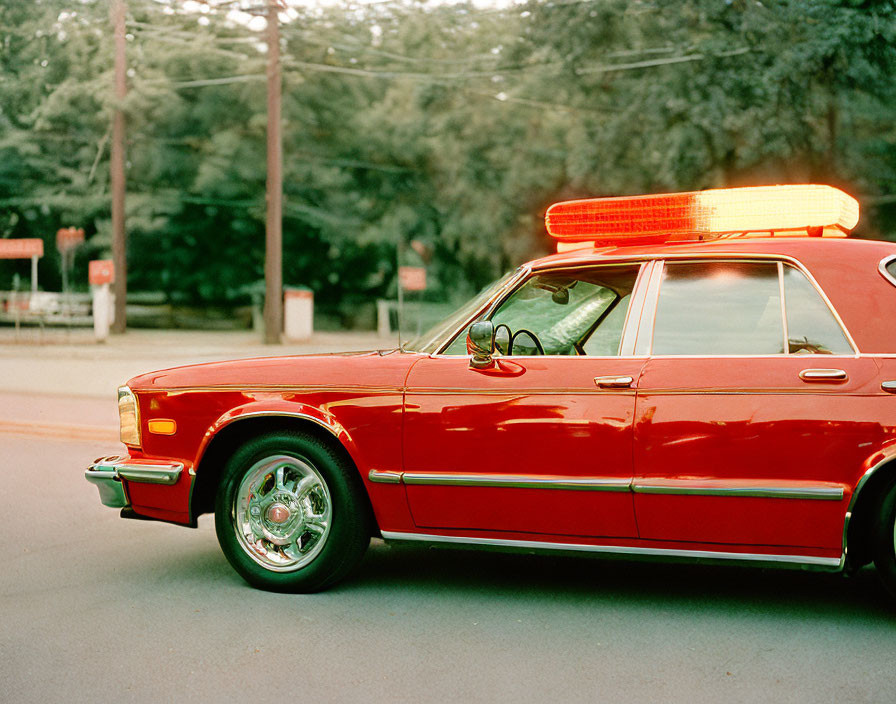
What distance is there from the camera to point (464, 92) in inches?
1207

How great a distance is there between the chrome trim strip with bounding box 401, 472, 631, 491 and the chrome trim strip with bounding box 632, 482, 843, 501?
102mm

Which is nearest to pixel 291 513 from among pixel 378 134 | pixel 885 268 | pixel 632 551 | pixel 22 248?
pixel 632 551

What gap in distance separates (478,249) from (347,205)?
5.08 m

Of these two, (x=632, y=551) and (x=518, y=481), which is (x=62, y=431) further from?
(x=632, y=551)

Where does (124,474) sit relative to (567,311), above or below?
below

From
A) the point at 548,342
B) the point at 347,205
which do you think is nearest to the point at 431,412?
the point at 548,342

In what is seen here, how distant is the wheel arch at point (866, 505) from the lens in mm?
4355

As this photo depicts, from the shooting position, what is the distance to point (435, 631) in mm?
4605

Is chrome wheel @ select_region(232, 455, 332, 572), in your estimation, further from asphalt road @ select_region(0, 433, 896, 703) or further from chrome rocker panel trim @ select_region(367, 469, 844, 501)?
chrome rocker panel trim @ select_region(367, 469, 844, 501)

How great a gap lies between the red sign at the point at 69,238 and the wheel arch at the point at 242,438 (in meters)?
25.6

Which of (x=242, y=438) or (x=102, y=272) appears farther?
(x=102, y=272)

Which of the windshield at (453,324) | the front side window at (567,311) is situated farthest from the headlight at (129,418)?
the front side window at (567,311)

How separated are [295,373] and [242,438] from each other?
46 centimetres

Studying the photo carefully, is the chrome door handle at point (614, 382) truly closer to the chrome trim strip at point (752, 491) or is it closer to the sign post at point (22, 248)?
the chrome trim strip at point (752, 491)
